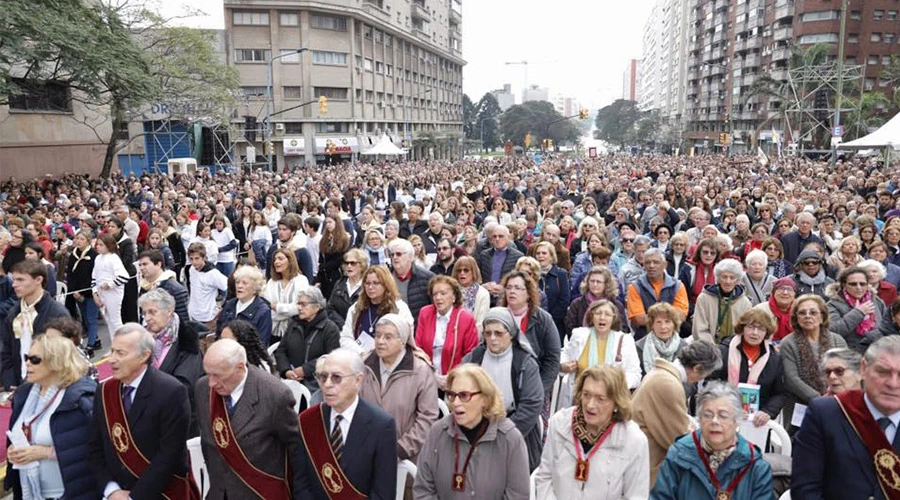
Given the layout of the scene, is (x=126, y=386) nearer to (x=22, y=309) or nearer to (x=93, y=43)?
(x=22, y=309)

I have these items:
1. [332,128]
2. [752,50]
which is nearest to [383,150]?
[332,128]

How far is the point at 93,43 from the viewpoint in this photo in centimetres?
1892

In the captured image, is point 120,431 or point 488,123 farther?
point 488,123

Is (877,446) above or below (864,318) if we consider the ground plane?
above

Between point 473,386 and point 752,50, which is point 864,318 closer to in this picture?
point 473,386

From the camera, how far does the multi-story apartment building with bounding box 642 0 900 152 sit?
2746 inches

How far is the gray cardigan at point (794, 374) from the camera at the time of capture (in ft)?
14.8

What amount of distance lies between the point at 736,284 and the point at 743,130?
88.3m

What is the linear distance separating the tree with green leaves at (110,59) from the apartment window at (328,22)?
27516 millimetres

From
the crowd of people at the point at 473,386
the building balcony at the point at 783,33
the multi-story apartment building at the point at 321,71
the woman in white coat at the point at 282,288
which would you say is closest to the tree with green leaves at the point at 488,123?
the multi-story apartment building at the point at 321,71

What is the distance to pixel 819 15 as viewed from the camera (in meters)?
70.3

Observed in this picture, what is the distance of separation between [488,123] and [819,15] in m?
63.5

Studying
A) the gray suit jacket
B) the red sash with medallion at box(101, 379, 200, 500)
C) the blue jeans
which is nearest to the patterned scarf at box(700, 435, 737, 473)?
the gray suit jacket

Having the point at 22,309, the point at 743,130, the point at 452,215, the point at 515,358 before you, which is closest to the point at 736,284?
the point at 515,358
